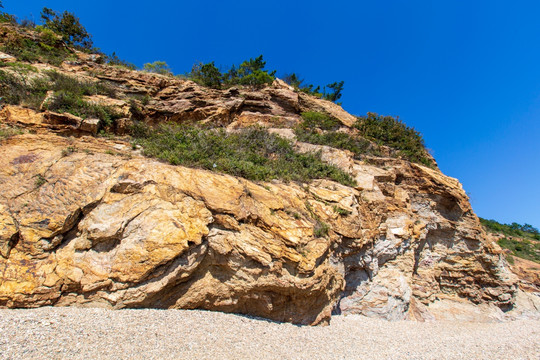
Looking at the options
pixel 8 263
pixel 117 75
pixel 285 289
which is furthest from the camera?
pixel 117 75

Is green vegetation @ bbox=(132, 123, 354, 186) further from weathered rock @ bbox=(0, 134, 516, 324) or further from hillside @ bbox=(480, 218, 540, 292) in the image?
hillside @ bbox=(480, 218, 540, 292)

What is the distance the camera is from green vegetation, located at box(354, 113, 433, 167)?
556 inches

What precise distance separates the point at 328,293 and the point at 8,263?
7504 millimetres

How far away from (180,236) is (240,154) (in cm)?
463

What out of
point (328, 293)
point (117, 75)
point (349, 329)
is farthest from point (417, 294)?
point (117, 75)

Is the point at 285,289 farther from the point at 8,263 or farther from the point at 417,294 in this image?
the point at 417,294

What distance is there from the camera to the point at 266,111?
1617 cm

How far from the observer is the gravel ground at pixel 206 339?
143 inches

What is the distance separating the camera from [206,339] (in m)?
4.63

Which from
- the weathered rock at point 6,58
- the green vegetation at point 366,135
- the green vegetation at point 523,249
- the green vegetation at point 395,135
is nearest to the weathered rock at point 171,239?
the green vegetation at point 366,135

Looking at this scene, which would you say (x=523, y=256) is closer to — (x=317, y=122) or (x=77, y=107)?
(x=317, y=122)

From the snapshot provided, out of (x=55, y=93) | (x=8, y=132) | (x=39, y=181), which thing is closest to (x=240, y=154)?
(x=39, y=181)

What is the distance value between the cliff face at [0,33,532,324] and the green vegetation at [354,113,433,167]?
508 cm

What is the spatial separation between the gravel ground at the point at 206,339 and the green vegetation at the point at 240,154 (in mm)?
4175
